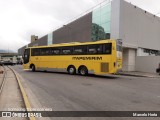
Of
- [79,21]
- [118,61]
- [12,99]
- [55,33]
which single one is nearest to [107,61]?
[118,61]

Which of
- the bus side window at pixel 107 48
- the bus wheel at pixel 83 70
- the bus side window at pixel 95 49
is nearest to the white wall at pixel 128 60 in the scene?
the bus wheel at pixel 83 70

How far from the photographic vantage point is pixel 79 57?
908 inches

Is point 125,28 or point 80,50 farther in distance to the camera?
point 125,28

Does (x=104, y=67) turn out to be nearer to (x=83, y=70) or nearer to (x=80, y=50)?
(x=83, y=70)

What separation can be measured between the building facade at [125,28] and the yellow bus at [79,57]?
945 centimetres

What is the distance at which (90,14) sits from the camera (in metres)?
37.9

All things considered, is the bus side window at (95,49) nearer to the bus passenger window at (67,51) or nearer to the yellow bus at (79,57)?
the yellow bus at (79,57)

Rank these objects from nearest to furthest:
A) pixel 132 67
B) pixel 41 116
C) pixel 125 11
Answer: pixel 41 116, pixel 125 11, pixel 132 67

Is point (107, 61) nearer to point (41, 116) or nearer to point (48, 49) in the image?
point (48, 49)

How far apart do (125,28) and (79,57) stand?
1147cm

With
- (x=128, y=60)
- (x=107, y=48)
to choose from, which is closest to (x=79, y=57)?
(x=107, y=48)

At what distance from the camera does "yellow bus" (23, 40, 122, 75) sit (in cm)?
2053

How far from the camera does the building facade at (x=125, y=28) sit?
3144 centimetres

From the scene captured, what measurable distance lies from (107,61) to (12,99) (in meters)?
12.5
